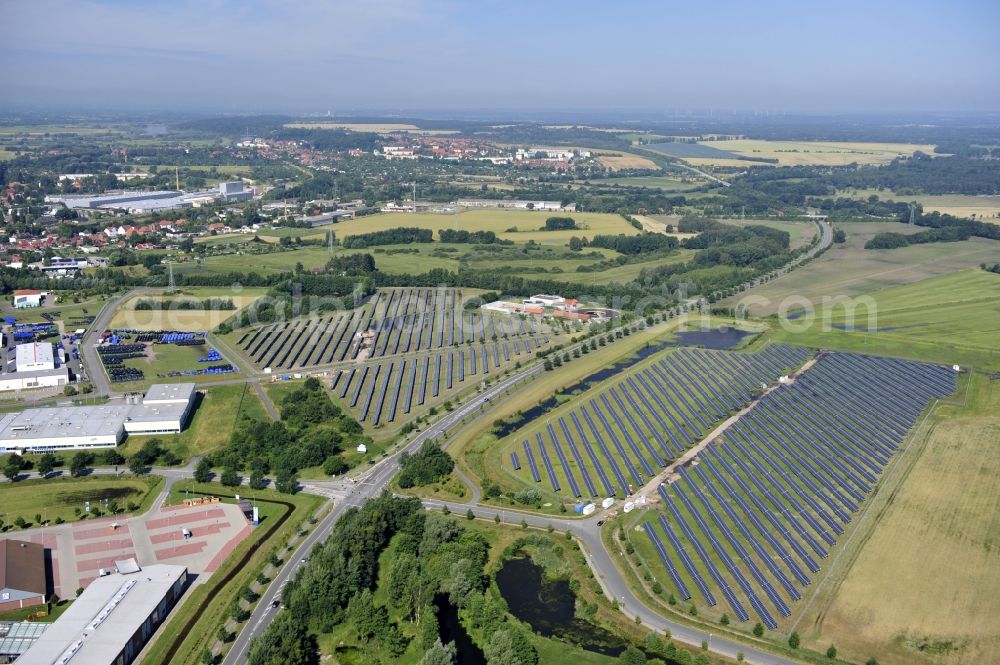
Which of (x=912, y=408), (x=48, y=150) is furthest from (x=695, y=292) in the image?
(x=48, y=150)

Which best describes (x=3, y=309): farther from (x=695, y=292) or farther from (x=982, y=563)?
(x=982, y=563)

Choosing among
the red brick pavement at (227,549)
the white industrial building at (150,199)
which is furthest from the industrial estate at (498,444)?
the white industrial building at (150,199)

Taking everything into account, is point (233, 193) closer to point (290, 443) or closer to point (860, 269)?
point (860, 269)

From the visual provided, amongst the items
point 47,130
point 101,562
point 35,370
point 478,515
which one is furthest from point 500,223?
point 47,130

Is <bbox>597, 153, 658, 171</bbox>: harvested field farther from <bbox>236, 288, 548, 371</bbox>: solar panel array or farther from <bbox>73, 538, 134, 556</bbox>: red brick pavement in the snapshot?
<bbox>73, 538, 134, 556</bbox>: red brick pavement

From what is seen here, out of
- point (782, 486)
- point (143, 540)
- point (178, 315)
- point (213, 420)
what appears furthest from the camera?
point (178, 315)

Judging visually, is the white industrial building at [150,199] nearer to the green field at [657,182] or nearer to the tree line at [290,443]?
the green field at [657,182]

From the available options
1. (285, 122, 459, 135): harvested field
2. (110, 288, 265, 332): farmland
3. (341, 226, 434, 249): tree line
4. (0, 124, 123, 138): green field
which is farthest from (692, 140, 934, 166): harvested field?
(0, 124, 123, 138): green field
